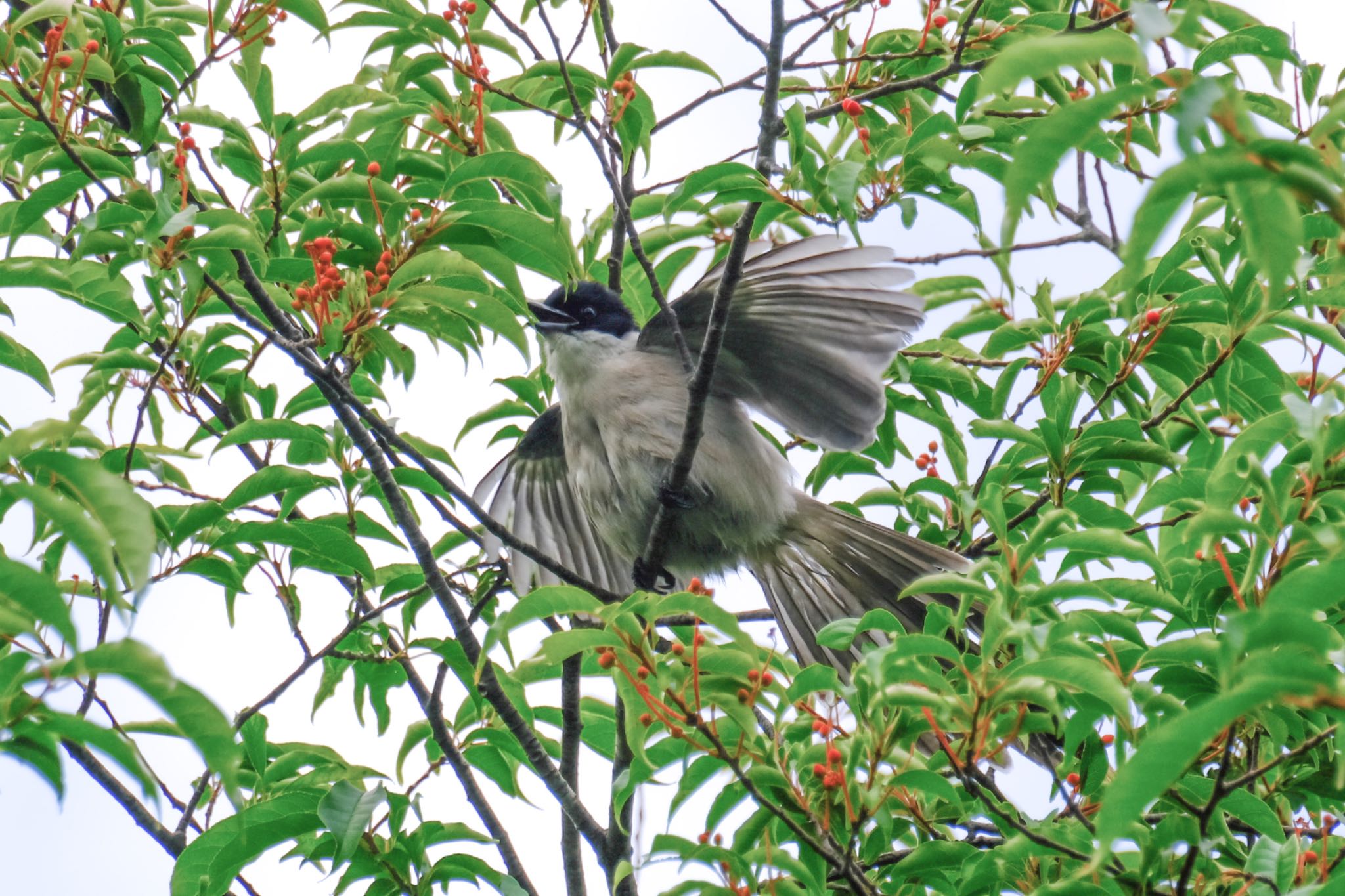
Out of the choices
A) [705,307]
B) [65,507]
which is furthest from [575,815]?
[65,507]

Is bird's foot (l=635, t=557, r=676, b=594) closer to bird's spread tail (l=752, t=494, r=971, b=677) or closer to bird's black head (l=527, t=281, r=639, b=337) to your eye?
bird's spread tail (l=752, t=494, r=971, b=677)

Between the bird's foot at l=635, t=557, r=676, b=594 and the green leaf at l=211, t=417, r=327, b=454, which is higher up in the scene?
the green leaf at l=211, t=417, r=327, b=454

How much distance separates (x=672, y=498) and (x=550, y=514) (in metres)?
1.53

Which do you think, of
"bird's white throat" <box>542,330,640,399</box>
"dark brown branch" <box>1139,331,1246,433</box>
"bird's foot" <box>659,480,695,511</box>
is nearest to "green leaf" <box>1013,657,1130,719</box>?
"dark brown branch" <box>1139,331,1246,433</box>

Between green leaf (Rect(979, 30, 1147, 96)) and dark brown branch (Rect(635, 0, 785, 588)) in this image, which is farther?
dark brown branch (Rect(635, 0, 785, 588))

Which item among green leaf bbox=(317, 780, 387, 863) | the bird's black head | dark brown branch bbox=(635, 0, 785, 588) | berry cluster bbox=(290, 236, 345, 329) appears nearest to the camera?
green leaf bbox=(317, 780, 387, 863)

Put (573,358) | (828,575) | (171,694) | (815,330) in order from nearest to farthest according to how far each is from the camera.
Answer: (171,694) < (815,330) < (573,358) < (828,575)

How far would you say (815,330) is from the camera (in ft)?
14.6

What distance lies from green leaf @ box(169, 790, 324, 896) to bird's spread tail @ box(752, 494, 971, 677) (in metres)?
2.43

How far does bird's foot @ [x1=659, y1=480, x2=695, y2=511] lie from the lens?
176 inches

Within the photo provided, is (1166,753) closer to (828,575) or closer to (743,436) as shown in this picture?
(743,436)

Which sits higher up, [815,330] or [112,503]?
[815,330]

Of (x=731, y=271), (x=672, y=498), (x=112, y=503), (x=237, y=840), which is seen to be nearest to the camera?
(x=112, y=503)

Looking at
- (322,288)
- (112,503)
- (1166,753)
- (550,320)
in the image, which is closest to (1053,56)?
(1166,753)
